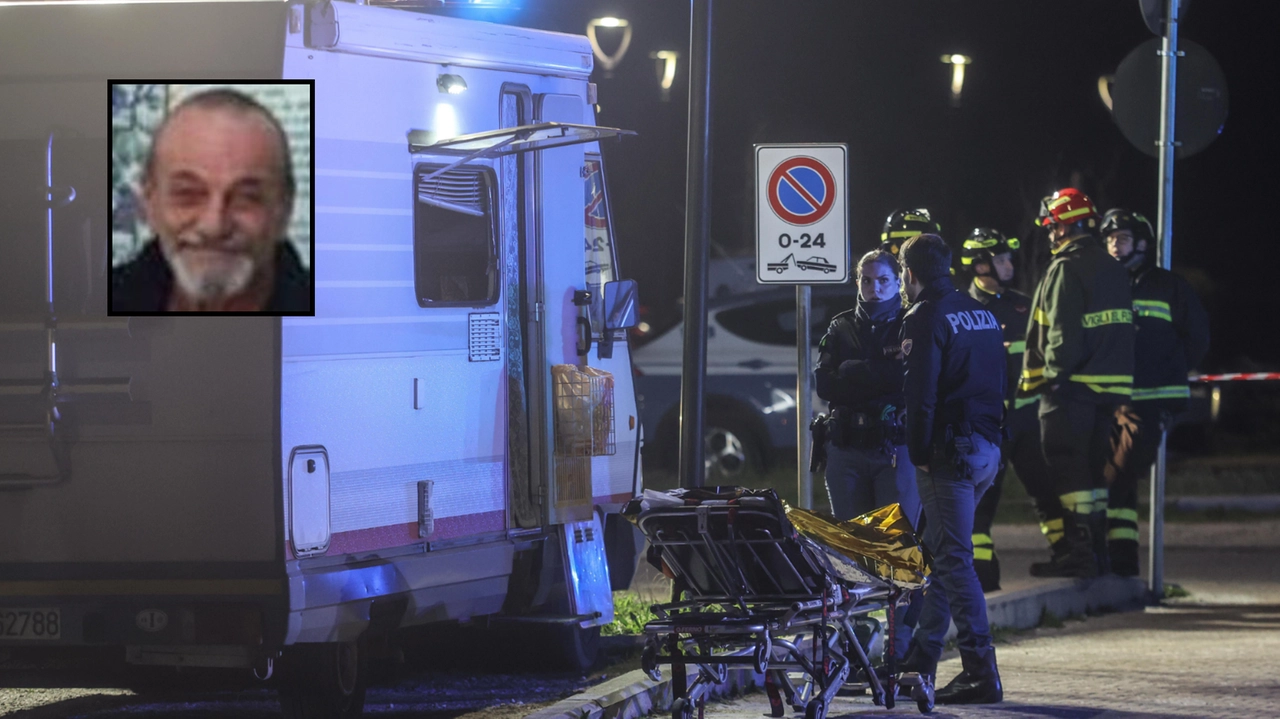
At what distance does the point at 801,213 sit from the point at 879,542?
232 centimetres

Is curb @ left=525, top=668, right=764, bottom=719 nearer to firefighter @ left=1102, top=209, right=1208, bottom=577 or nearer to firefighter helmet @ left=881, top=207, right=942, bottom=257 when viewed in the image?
firefighter helmet @ left=881, top=207, right=942, bottom=257

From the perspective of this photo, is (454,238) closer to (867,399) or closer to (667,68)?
(867,399)

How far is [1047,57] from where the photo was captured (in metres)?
27.4

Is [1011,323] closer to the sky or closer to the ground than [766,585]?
closer to the sky

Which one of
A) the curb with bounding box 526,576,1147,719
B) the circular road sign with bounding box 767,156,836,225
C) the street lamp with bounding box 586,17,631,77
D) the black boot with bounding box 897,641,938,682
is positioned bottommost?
the curb with bounding box 526,576,1147,719

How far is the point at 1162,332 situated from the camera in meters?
11.5

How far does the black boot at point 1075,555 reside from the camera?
11.1 m

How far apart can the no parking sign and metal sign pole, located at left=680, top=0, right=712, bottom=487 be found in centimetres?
32

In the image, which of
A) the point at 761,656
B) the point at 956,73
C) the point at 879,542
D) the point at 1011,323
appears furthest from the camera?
the point at 956,73

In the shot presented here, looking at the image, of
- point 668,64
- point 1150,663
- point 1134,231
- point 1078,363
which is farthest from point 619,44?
point 1150,663

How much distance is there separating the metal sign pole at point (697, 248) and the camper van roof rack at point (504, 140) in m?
1.42

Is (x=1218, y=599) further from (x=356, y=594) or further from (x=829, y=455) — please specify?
(x=356, y=594)

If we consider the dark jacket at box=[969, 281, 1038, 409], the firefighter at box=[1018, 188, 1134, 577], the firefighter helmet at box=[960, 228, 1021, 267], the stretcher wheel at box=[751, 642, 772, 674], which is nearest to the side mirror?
the stretcher wheel at box=[751, 642, 772, 674]

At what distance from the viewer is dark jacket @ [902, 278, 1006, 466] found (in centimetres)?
736
